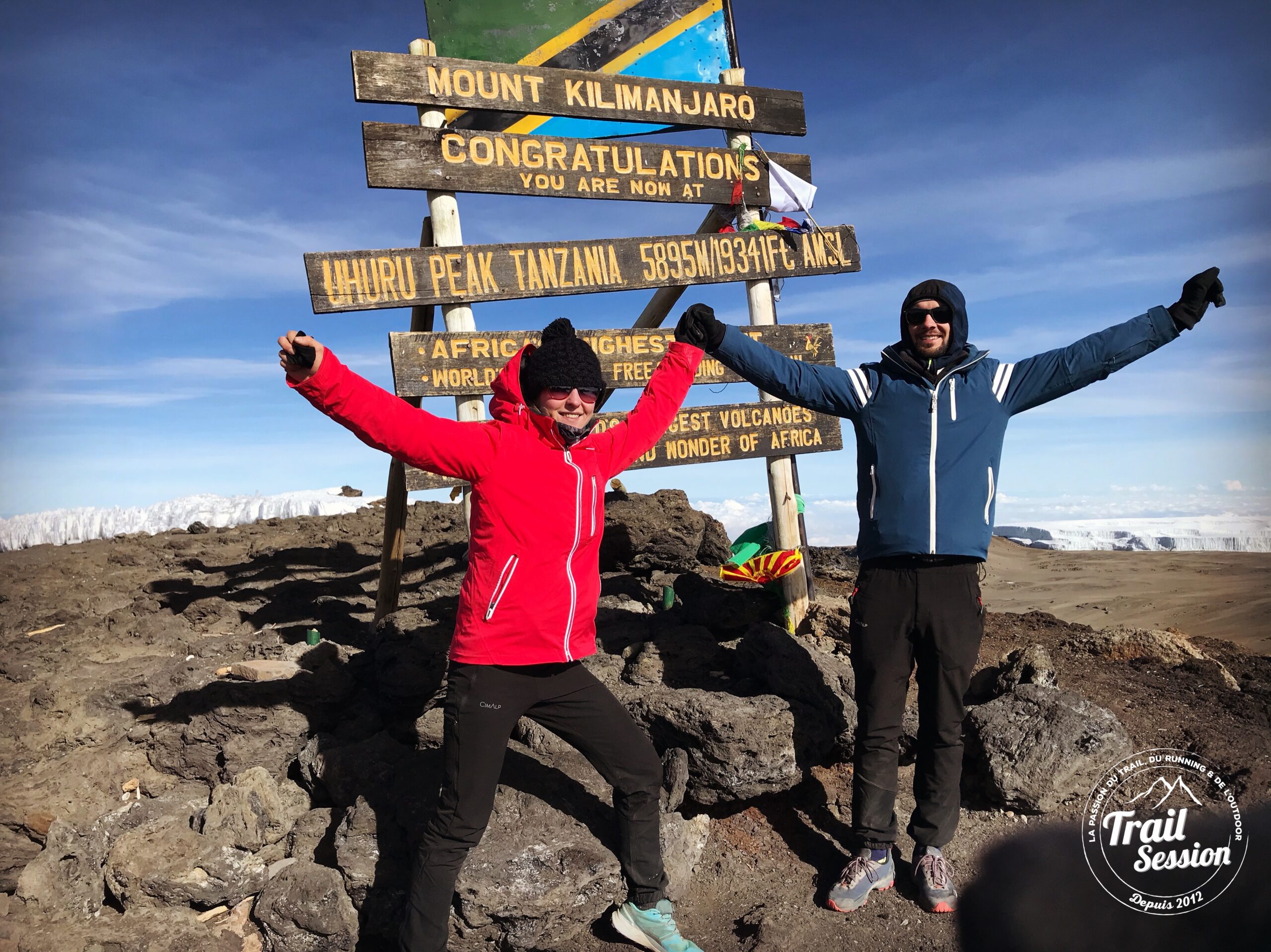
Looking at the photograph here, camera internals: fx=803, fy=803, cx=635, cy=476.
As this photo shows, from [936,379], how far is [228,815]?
3.71 m

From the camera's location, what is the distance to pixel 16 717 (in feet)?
14.8

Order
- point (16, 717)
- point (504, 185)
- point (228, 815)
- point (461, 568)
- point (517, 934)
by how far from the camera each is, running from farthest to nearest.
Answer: point (461, 568) < point (504, 185) < point (16, 717) < point (228, 815) < point (517, 934)

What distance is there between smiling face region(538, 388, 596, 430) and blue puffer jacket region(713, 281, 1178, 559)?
26.5 inches

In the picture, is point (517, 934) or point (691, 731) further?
point (691, 731)

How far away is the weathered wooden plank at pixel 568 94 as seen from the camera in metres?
4.64

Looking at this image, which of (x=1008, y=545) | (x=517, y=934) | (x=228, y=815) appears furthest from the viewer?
(x=1008, y=545)

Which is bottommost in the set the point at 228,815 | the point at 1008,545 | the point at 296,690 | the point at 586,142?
the point at 1008,545

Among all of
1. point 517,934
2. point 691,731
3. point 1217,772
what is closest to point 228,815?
point 517,934

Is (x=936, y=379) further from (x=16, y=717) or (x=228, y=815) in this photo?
(x=16, y=717)

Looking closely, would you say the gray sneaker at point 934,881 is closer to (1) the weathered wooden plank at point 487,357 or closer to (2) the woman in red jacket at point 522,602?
(2) the woman in red jacket at point 522,602

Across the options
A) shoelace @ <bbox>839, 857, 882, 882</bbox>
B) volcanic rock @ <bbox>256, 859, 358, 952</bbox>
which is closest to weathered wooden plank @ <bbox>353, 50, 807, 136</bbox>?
volcanic rock @ <bbox>256, 859, 358, 952</bbox>

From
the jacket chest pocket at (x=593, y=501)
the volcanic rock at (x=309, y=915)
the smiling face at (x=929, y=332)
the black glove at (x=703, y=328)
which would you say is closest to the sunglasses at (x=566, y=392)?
the jacket chest pocket at (x=593, y=501)

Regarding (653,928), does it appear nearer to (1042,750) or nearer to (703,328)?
(1042,750)

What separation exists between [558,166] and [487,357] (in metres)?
1.33
